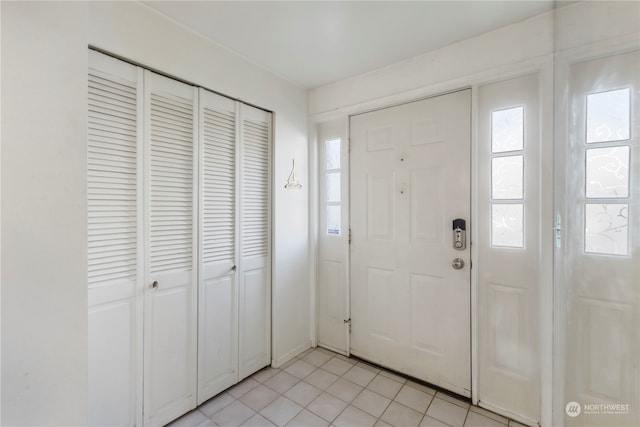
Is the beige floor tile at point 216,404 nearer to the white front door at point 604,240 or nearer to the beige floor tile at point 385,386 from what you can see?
the beige floor tile at point 385,386

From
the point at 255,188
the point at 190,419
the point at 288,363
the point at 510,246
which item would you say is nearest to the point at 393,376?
the point at 288,363

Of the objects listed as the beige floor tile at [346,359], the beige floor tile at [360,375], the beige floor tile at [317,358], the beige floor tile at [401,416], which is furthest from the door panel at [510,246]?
the beige floor tile at [317,358]

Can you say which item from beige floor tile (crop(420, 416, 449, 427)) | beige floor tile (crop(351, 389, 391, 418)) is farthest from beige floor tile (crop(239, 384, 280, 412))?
beige floor tile (crop(420, 416, 449, 427))

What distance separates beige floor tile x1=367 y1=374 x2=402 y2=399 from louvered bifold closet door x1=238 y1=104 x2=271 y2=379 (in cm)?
85

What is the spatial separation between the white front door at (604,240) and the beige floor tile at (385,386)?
152cm

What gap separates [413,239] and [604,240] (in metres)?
1.59

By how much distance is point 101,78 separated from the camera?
4.17 ft

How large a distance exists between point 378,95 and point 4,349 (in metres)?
2.27

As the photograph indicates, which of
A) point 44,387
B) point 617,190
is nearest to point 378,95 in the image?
point 617,190

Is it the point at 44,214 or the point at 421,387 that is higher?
the point at 44,214

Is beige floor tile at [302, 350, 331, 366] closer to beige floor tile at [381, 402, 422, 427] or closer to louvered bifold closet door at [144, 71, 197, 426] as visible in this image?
beige floor tile at [381, 402, 422, 427]

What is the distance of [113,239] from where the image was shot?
52.0 inches

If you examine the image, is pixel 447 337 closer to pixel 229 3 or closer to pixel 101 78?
pixel 229 3

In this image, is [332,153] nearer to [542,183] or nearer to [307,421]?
[542,183]
